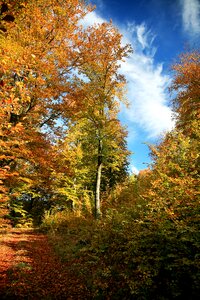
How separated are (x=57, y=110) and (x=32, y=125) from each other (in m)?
1.31

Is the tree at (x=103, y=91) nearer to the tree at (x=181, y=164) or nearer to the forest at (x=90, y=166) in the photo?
the forest at (x=90, y=166)

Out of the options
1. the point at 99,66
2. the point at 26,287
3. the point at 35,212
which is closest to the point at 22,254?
the point at 26,287

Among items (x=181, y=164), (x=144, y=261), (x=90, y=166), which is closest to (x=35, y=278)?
(x=144, y=261)

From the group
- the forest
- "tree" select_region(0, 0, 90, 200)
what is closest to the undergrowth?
the forest

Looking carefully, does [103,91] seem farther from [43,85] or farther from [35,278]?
[35,278]

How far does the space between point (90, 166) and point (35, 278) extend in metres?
11.1

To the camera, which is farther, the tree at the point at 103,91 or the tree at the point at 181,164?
the tree at the point at 103,91

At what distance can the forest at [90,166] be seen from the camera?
4.81 meters

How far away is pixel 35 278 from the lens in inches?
252

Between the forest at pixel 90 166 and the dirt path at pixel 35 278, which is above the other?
the forest at pixel 90 166

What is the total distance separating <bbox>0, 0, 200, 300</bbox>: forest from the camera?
4.81m

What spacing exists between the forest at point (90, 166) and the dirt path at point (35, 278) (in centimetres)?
3

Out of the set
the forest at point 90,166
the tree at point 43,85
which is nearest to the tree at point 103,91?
the forest at point 90,166

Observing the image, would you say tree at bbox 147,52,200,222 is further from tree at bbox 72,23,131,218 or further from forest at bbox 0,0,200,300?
tree at bbox 72,23,131,218
